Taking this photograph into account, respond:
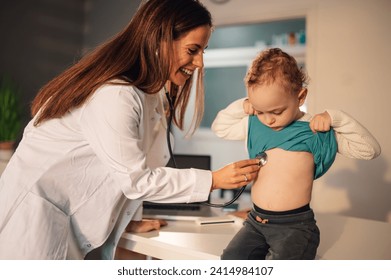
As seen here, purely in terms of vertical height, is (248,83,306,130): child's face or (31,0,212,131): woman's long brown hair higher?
(31,0,212,131): woman's long brown hair

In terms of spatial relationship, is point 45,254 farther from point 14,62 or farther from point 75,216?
point 14,62

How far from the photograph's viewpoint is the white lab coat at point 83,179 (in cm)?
90

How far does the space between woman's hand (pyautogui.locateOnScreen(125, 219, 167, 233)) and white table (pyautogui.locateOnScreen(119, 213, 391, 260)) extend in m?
0.02

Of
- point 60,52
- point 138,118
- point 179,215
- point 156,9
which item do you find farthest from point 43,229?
point 60,52

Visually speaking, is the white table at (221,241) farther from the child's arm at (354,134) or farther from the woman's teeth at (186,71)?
the woman's teeth at (186,71)

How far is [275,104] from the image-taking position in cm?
90

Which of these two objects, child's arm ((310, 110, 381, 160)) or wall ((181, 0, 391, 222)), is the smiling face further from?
wall ((181, 0, 391, 222))

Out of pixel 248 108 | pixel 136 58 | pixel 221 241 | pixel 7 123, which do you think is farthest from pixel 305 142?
pixel 7 123

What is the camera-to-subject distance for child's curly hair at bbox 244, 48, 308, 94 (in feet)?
2.94

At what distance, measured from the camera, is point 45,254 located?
0.95m

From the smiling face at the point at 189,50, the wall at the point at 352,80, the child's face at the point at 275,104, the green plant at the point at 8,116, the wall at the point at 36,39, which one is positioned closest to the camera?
the child's face at the point at 275,104

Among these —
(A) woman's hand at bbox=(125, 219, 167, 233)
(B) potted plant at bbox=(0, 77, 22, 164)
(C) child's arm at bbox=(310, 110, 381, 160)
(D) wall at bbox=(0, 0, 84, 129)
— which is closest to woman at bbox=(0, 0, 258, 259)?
(A) woman's hand at bbox=(125, 219, 167, 233)

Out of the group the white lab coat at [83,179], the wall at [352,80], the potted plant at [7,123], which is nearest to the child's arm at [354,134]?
the white lab coat at [83,179]

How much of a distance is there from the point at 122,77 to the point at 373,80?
180 centimetres
